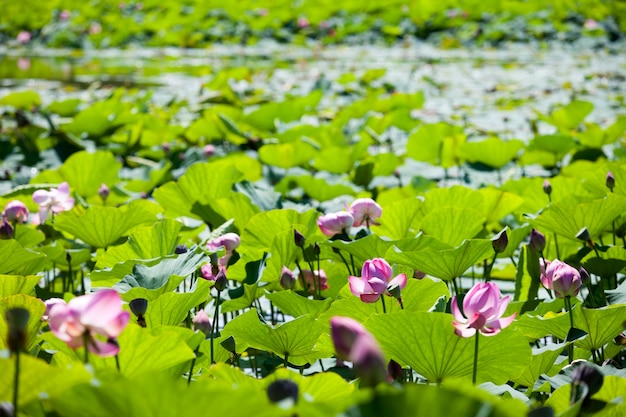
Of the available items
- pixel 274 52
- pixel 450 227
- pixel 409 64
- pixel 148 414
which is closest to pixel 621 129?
pixel 450 227

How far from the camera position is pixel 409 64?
6.43 meters

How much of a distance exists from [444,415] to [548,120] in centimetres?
246

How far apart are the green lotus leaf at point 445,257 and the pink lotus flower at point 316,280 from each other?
0.22 meters

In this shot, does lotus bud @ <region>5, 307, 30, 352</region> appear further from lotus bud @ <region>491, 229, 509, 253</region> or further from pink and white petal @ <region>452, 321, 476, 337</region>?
lotus bud @ <region>491, 229, 509, 253</region>

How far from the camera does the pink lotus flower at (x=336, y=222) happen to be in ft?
3.90

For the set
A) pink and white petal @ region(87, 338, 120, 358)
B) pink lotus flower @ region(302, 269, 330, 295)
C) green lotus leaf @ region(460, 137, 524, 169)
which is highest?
pink and white petal @ region(87, 338, 120, 358)

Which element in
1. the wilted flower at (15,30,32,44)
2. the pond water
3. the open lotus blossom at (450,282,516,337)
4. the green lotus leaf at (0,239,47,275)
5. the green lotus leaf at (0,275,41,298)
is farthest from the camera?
the wilted flower at (15,30,32,44)

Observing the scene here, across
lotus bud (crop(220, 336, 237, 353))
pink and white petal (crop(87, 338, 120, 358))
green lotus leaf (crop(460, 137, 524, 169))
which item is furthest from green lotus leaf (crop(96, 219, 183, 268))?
green lotus leaf (crop(460, 137, 524, 169))

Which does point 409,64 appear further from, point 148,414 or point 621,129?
point 148,414

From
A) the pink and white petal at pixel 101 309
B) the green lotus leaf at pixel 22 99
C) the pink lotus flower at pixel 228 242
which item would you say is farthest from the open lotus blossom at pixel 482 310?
the green lotus leaf at pixel 22 99

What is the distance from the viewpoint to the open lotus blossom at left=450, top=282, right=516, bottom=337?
780 mm

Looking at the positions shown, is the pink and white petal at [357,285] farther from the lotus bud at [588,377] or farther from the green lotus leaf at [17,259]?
the green lotus leaf at [17,259]

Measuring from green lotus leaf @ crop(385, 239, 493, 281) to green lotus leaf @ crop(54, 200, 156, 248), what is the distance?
1.82 ft

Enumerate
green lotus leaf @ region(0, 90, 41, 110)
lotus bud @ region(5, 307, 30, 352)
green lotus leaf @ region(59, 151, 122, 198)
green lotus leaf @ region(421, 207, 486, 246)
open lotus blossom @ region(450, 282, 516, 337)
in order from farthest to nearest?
green lotus leaf @ region(0, 90, 41, 110), green lotus leaf @ region(59, 151, 122, 198), green lotus leaf @ region(421, 207, 486, 246), open lotus blossom @ region(450, 282, 516, 337), lotus bud @ region(5, 307, 30, 352)
